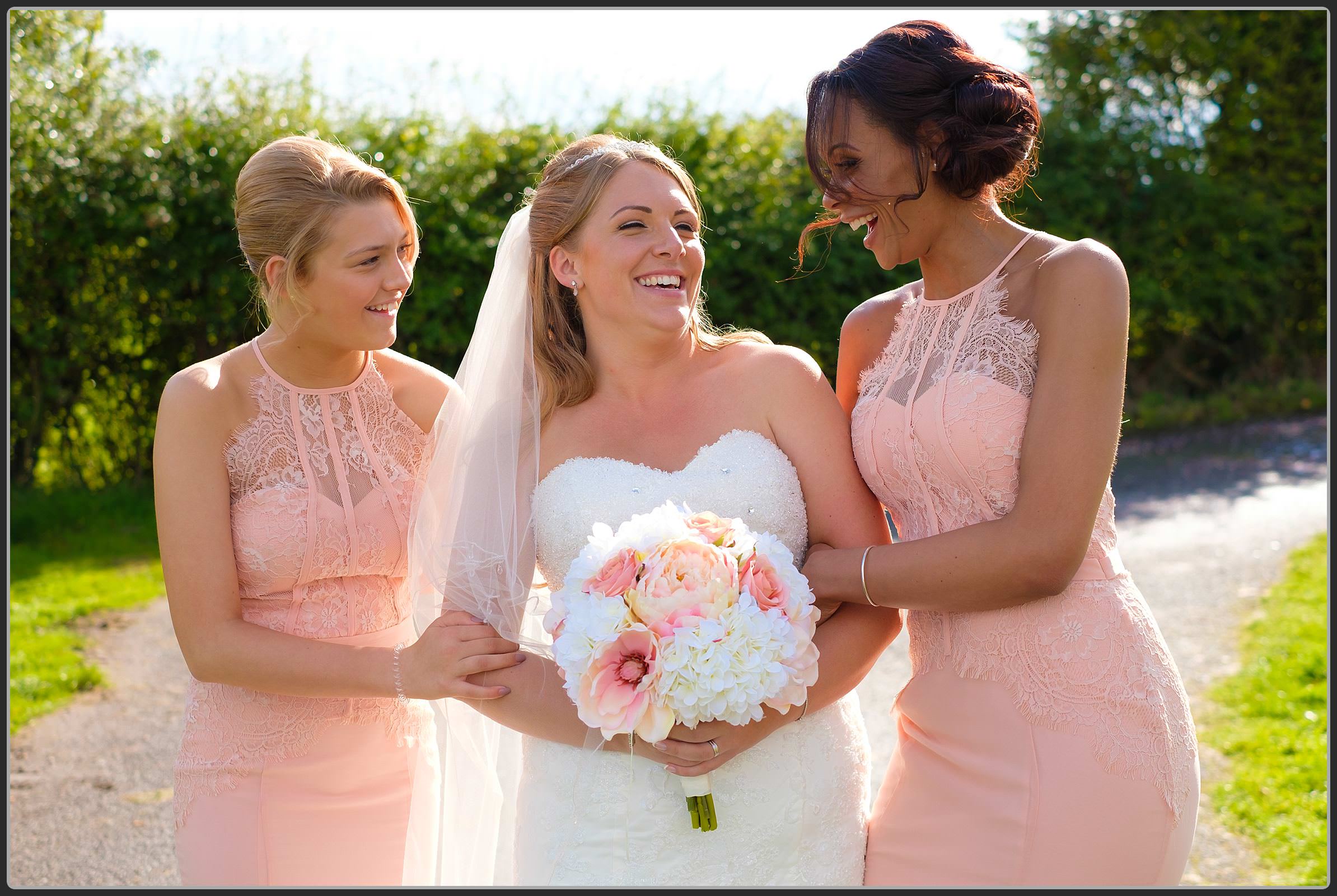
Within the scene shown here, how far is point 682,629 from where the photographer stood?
235 centimetres

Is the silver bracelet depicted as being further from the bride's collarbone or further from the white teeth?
the white teeth

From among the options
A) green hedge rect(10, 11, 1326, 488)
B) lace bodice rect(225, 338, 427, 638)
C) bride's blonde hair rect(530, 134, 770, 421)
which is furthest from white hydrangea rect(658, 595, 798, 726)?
green hedge rect(10, 11, 1326, 488)

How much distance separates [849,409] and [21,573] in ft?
26.1

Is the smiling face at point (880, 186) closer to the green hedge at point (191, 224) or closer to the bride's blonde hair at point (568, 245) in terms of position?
the bride's blonde hair at point (568, 245)

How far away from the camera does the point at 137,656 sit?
24.2 ft

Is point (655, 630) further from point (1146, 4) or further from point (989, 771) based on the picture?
point (1146, 4)

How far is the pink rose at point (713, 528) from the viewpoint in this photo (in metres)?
2.53

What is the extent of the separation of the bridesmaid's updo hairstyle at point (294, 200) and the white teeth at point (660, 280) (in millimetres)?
843

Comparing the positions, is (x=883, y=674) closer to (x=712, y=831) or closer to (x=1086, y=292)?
(x=712, y=831)

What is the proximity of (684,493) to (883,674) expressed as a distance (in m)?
4.80

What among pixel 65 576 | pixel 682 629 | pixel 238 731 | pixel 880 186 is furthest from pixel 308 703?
pixel 65 576

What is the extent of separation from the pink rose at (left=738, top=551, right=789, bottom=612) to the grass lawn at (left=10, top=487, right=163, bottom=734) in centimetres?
554

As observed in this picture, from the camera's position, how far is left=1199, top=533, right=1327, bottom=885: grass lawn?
15.9ft

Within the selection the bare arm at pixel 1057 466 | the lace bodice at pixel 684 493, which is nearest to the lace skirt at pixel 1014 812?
the bare arm at pixel 1057 466
